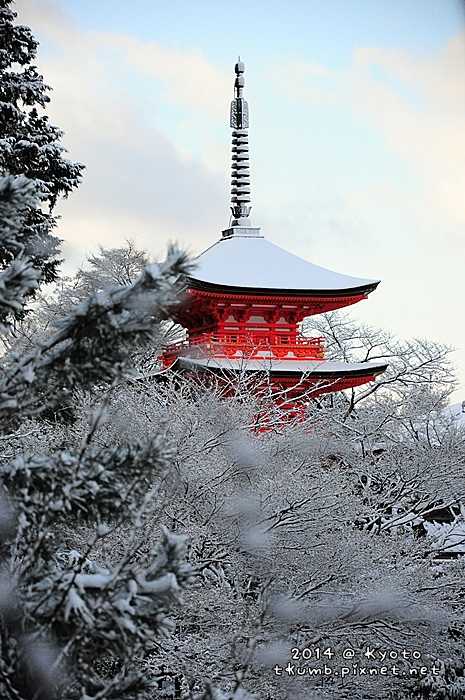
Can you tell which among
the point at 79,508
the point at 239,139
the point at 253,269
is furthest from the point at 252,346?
the point at 79,508

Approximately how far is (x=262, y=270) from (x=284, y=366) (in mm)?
1260

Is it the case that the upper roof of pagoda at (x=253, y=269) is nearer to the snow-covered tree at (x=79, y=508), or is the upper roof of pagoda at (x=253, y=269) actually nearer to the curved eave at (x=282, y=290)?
the curved eave at (x=282, y=290)

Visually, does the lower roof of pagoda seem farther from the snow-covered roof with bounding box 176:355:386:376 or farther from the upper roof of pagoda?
the upper roof of pagoda

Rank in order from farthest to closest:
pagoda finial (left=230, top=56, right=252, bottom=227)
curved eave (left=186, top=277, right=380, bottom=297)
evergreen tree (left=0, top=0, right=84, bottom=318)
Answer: pagoda finial (left=230, top=56, right=252, bottom=227) < curved eave (left=186, top=277, right=380, bottom=297) < evergreen tree (left=0, top=0, right=84, bottom=318)

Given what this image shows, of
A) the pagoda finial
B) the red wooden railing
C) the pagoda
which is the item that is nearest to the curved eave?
the pagoda

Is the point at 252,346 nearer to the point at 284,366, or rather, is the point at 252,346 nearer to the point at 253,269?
the point at 284,366

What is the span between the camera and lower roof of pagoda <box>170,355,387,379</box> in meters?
9.98

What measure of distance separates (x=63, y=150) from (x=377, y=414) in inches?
177

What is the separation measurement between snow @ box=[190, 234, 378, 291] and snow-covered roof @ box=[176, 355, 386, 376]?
2.75ft

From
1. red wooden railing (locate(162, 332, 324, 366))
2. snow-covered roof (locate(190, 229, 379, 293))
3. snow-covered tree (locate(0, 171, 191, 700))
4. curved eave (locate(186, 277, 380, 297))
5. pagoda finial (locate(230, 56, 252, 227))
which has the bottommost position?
snow-covered tree (locate(0, 171, 191, 700))

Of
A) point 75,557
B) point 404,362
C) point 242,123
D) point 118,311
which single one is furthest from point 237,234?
point 118,311

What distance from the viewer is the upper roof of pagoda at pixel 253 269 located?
10.9 metres

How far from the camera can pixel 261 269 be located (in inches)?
450

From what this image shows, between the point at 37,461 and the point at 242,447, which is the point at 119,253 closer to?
the point at 242,447
